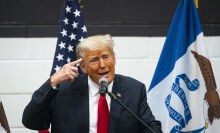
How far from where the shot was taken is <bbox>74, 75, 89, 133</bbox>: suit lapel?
1649mm

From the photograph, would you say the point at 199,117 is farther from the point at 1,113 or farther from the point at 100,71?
the point at 1,113

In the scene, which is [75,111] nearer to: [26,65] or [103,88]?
[103,88]

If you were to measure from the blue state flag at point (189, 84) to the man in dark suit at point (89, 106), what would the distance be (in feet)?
1.49

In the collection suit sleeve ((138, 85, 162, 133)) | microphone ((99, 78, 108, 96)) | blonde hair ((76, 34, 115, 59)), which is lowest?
suit sleeve ((138, 85, 162, 133))

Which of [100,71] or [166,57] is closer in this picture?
[100,71]

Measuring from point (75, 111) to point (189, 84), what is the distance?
82 cm

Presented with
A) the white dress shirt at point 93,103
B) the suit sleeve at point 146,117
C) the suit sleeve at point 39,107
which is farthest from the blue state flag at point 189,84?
the suit sleeve at point 39,107

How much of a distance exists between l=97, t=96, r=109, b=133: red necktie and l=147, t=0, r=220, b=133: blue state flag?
1.98 ft

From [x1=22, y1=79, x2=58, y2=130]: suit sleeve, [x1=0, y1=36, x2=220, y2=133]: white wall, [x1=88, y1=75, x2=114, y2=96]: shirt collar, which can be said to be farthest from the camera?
[x1=0, y1=36, x2=220, y2=133]: white wall

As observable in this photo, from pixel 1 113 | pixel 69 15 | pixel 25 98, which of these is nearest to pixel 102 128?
pixel 1 113

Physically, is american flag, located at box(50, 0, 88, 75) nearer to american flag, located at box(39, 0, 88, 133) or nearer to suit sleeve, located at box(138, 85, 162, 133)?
american flag, located at box(39, 0, 88, 133)

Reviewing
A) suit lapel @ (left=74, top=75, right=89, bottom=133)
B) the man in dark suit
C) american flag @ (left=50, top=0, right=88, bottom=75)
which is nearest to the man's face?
the man in dark suit

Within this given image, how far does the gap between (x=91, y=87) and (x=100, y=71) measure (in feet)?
0.46

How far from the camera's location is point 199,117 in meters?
2.10
